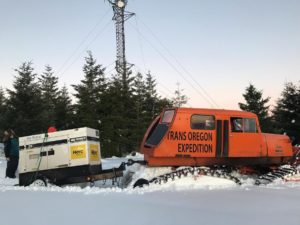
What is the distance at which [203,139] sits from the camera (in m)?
11.2

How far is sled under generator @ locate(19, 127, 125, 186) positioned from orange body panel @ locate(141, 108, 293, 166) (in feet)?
4.66

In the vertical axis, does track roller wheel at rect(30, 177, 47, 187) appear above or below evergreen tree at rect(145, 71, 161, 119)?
below

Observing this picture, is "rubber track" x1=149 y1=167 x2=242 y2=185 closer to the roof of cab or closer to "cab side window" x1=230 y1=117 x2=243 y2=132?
"cab side window" x1=230 y1=117 x2=243 y2=132

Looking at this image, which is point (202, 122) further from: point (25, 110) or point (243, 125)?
point (25, 110)

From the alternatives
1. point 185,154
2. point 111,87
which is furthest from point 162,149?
point 111,87

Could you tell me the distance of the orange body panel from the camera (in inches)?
432

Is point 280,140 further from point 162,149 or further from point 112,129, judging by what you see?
point 112,129

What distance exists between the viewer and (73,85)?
A: 4138 cm

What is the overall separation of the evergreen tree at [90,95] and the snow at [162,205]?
26312 millimetres

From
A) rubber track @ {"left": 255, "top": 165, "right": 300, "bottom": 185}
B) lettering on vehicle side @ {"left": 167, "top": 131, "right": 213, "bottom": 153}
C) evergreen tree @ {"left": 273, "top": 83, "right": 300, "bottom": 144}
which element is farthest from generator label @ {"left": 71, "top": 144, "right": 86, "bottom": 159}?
evergreen tree @ {"left": 273, "top": 83, "right": 300, "bottom": 144}

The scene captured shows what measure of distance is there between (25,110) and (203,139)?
24339mm

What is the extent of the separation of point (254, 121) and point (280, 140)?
1.50m

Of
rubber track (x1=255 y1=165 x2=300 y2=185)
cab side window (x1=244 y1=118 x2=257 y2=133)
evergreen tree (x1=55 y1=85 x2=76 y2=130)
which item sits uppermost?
evergreen tree (x1=55 y1=85 x2=76 y2=130)

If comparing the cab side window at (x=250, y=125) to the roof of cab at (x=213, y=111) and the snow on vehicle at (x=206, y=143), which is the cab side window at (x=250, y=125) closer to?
the snow on vehicle at (x=206, y=143)
